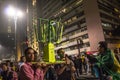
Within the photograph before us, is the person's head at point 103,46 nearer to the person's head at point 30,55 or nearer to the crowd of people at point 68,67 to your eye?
the crowd of people at point 68,67

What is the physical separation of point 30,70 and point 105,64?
83.4 inches

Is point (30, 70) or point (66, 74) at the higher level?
point (30, 70)

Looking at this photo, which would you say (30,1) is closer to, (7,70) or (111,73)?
(7,70)

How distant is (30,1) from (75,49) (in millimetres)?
7283

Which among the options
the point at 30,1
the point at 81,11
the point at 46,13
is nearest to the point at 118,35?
the point at 81,11

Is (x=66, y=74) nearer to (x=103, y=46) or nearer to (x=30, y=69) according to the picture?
(x=103, y=46)

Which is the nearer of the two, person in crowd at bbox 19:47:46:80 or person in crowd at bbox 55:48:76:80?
person in crowd at bbox 19:47:46:80

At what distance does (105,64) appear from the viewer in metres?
5.05

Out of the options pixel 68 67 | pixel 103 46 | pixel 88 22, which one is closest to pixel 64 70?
pixel 68 67

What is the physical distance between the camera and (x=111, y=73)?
197 inches

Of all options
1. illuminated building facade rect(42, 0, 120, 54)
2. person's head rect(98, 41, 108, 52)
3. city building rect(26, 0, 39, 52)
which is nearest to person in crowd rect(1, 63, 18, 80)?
person's head rect(98, 41, 108, 52)

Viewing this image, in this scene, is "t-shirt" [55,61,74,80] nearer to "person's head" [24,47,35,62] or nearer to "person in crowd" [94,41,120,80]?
"person in crowd" [94,41,120,80]

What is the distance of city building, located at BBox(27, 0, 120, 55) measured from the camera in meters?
18.1

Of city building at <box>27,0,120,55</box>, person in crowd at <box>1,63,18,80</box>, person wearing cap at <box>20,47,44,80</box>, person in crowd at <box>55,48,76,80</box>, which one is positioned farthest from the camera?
city building at <box>27,0,120,55</box>
